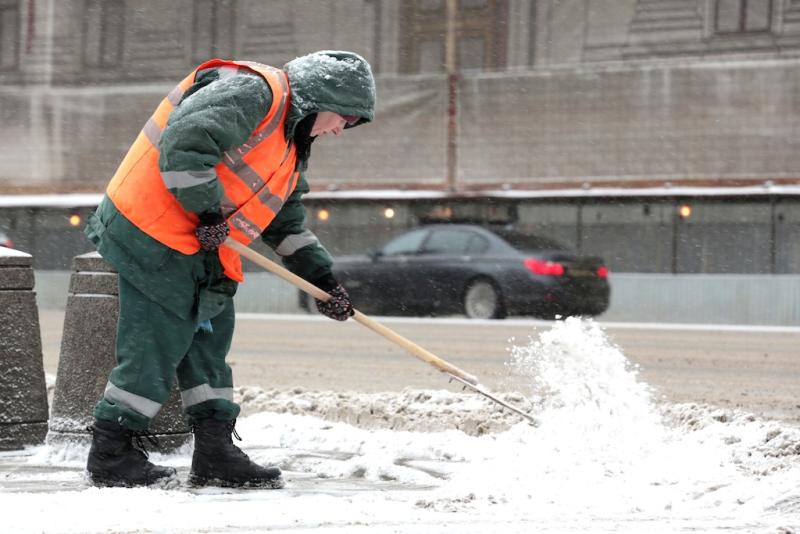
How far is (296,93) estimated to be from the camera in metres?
4.96

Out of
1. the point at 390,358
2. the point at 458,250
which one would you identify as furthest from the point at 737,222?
the point at 390,358

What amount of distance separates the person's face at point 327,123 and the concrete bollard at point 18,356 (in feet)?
5.26

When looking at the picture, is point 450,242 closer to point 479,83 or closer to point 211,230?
point 479,83

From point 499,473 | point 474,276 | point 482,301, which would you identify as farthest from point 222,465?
point 474,276

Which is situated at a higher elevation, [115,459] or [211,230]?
[211,230]

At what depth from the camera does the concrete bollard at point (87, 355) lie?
564 cm

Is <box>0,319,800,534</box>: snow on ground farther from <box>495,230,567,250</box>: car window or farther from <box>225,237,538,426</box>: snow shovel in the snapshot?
<box>495,230,567,250</box>: car window

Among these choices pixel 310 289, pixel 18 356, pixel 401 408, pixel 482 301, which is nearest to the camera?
pixel 310 289

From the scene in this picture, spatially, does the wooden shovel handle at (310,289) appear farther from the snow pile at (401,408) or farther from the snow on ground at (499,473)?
the snow pile at (401,408)

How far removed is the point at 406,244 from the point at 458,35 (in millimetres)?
4707

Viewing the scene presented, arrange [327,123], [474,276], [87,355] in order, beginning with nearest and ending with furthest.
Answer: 1. [327,123]
2. [87,355]
3. [474,276]

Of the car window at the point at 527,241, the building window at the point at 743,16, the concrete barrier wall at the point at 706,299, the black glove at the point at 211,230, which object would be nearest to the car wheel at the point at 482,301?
the car window at the point at 527,241

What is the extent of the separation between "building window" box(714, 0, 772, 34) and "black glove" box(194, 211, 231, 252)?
666 inches

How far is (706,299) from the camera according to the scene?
18.2 metres
